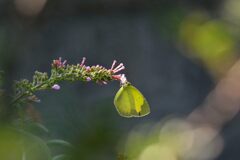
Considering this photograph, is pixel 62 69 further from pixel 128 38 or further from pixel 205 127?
pixel 128 38

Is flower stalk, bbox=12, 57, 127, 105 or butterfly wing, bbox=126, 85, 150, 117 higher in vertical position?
flower stalk, bbox=12, 57, 127, 105

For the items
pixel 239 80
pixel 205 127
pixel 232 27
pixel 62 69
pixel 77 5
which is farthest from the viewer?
pixel 77 5

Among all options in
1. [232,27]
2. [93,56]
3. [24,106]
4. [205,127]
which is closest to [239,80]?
[205,127]

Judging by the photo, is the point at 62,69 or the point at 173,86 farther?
the point at 173,86

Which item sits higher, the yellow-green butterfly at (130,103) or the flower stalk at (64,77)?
the flower stalk at (64,77)

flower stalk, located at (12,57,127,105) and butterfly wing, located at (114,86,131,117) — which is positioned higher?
flower stalk, located at (12,57,127,105)

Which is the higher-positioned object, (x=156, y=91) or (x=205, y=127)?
(x=156, y=91)

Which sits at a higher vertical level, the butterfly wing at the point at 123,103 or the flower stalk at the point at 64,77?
the flower stalk at the point at 64,77

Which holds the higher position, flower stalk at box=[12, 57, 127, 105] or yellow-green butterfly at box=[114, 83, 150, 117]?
flower stalk at box=[12, 57, 127, 105]
